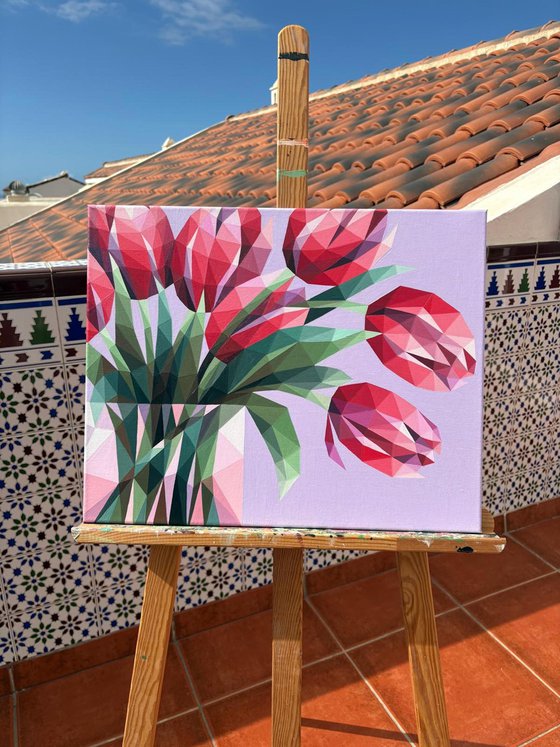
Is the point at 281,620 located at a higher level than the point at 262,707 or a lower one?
higher

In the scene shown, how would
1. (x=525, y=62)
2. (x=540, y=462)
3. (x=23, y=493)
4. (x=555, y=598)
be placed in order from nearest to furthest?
(x=23, y=493)
(x=555, y=598)
(x=540, y=462)
(x=525, y=62)


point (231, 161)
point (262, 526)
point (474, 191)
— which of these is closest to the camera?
point (262, 526)

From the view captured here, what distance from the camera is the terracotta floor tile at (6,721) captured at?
1.53 m

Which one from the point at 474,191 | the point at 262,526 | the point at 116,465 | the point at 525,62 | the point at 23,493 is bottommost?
the point at 23,493

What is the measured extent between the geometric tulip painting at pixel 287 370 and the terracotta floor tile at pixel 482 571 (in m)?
1.19

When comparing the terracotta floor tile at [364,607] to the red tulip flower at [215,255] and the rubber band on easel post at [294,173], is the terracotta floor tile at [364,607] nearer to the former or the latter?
the red tulip flower at [215,255]

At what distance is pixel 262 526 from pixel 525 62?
4.06 m

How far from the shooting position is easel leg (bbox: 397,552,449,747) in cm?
117

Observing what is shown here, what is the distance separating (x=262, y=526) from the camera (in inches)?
43.4

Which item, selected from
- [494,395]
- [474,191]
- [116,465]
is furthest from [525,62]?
[116,465]

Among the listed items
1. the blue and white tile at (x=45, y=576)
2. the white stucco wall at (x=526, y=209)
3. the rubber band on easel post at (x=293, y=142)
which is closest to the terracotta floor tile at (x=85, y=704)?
the blue and white tile at (x=45, y=576)

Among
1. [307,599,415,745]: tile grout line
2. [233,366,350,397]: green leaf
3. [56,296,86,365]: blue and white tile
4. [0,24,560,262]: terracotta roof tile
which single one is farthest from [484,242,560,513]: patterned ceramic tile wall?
[56,296,86,365]: blue and white tile

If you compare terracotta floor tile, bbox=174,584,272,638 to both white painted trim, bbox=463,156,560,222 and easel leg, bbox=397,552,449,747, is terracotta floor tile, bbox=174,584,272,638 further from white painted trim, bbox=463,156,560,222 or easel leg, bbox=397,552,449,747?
white painted trim, bbox=463,156,560,222

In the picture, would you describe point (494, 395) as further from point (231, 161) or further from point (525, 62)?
point (231, 161)
